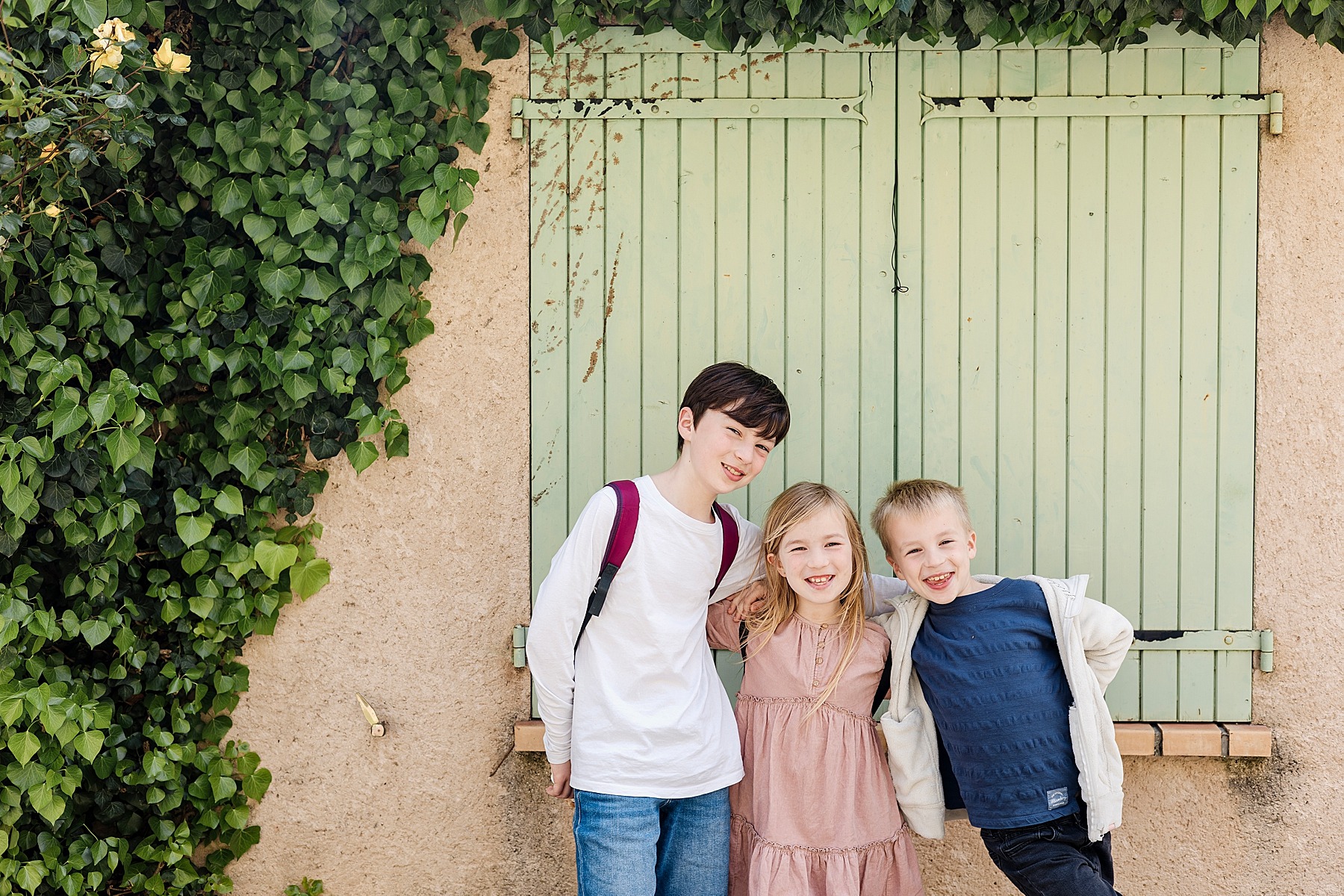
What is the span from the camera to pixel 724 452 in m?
2.24

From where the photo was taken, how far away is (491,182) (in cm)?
281

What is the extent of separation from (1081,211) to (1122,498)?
84cm

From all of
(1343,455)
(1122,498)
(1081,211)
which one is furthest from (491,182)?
(1343,455)

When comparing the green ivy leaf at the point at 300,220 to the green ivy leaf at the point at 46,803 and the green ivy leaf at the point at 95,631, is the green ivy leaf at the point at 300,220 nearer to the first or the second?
the green ivy leaf at the point at 95,631

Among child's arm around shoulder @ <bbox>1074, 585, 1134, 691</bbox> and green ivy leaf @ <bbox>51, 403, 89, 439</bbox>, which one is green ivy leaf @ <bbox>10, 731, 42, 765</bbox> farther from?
child's arm around shoulder @ <bbox>1074, 585, 1134, 691</bbox>

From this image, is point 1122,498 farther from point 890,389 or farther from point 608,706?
point 608,706

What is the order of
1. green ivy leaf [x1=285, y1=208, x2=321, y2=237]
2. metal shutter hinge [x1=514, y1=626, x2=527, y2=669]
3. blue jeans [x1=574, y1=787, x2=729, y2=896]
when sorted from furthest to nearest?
metal shutter hinge [x1=514, y1=626, x2=527, y2=669] < green ivy leaf [x1=285, y1=208, x2=321, y2=237] < blue jeans [x1=574, y1=787, x2=729, y2=896]

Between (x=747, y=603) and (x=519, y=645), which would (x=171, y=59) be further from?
(x=747, y=603)

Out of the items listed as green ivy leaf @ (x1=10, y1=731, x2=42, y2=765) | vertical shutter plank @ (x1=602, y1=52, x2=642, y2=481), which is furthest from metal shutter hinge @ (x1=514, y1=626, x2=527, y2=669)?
green ivy leaf @ (x1=10, y1=731, x2=42, y2=765)

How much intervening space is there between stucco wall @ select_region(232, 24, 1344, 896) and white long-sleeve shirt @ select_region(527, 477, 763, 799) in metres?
0.65

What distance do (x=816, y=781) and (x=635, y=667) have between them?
1.75ft

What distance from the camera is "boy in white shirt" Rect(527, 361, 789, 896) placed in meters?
2.18

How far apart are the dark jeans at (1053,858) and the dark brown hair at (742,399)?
1087 millimetres

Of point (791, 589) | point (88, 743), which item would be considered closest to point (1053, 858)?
point (791, 589)
